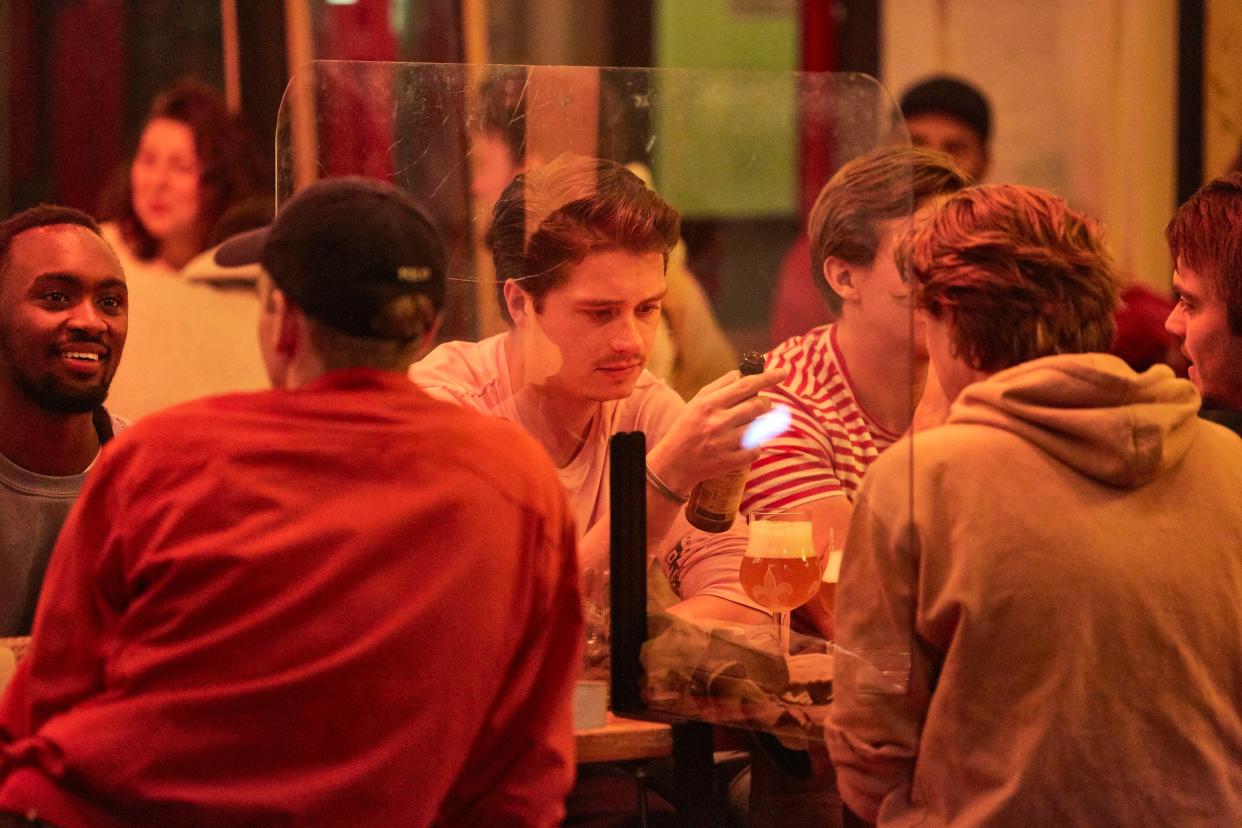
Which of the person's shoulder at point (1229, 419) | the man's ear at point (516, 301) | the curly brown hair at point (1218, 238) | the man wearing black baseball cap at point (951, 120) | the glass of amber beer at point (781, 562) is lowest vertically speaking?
the glass of amber beer at point (781, 562)

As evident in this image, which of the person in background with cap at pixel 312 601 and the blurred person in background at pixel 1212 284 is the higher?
the blurred person in background at pixel 1212 284

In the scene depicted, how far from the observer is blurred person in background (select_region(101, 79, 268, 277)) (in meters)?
4.27

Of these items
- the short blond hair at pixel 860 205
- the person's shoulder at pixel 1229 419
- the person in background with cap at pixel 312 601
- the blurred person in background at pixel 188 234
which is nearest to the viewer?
the person in background with cap at pixel 312 601

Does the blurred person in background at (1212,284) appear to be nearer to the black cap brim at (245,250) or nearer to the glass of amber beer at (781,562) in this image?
the glass of amber beer at (781,562)

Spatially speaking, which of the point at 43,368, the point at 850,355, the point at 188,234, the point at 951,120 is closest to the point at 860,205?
the point at 850,355

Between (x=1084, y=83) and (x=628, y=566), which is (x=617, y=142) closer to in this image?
(x=628, y=566)

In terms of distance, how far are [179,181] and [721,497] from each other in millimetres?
2680

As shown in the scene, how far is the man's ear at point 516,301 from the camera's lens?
213 cm

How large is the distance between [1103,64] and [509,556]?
4.30 meters

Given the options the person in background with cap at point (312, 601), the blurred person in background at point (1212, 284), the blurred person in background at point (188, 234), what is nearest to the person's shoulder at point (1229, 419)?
the blurred person in background at point (1212, 284)

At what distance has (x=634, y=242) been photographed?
2119 mm

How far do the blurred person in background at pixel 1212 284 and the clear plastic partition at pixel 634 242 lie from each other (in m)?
0.56

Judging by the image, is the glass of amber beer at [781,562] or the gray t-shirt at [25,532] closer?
the glass of amber beer at [781,562]

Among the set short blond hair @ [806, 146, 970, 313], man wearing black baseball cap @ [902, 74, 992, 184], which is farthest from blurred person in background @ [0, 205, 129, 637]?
man wearing black baseball cap @ [902, 74, 992, 184]
